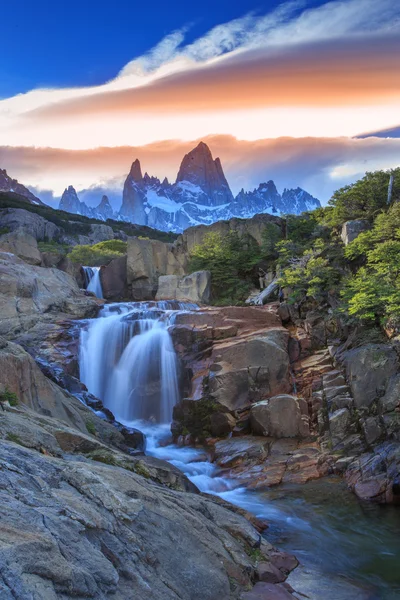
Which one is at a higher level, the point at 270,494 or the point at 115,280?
the point at 115,280

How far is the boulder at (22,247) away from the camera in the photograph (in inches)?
1658

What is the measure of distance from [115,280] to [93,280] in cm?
239

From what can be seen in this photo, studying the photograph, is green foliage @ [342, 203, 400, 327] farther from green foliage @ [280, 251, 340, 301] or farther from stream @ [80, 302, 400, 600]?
stream @ [80, 302, 400, 600]

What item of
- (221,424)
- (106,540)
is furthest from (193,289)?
(106,540)

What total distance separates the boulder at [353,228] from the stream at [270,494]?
1213 cm

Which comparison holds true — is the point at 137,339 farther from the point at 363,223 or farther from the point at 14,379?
the point at 363,223

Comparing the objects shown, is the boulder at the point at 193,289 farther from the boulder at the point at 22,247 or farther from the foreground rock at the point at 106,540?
the foreground rock at the point at 106,540

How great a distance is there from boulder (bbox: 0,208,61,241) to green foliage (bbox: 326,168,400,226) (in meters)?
58.6

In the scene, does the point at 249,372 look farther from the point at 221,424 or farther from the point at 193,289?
the point at 193,289

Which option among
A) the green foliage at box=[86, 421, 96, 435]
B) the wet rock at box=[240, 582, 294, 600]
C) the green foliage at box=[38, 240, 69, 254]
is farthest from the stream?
the green foliage at box=[38, 240, 69, 254]

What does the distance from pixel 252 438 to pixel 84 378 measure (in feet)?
32.5

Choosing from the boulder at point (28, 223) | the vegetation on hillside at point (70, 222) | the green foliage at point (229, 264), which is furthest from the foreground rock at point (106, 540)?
the vegetation on hillside at point (70, 222)

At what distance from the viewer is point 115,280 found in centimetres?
4538

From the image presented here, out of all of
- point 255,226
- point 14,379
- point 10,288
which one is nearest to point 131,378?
point 10,288
